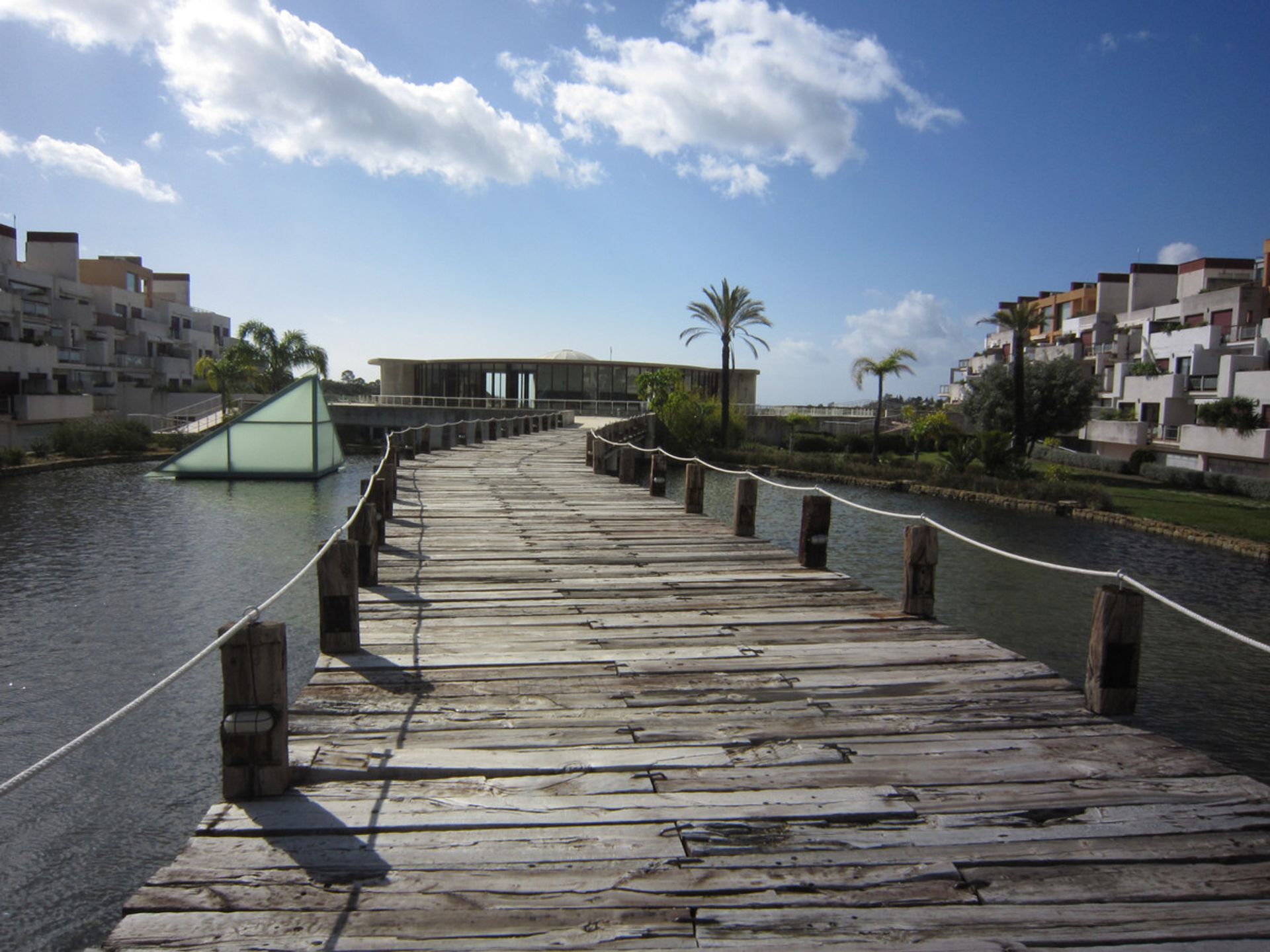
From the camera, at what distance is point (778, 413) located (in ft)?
206

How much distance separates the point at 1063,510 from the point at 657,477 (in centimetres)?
2318

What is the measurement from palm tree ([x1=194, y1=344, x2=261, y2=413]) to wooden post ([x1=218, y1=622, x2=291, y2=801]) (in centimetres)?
5740

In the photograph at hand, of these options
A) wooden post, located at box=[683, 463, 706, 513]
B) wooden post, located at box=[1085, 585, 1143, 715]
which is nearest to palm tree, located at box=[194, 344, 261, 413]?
wooden post, located at box=[683, 463, 706, 513]

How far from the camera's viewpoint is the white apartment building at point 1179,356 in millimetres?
39656

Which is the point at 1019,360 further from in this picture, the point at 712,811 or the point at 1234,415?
the point at 712,811

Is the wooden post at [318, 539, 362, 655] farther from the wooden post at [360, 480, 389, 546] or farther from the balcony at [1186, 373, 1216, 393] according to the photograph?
the balcony at [1186, 373, 1216, 393]

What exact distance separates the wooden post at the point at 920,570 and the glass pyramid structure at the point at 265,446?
31.6 metres

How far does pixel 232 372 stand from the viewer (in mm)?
58844

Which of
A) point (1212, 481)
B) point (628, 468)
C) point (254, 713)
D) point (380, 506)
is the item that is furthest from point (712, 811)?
point (1212, 481)

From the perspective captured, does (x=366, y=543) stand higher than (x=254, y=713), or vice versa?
(x=366, y=543)

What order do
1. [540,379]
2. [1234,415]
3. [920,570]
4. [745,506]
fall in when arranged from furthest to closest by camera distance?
[540,379], [1234,415], [745,506], [920,570]

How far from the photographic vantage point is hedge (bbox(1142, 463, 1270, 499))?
34906 mm

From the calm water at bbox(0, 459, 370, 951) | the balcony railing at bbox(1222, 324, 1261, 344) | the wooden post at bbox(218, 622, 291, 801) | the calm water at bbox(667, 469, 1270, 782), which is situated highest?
the balcony railing at bbox(1222, 324, 1261, 344)

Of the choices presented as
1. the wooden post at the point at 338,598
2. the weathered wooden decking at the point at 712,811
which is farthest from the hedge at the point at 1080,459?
the wooden post at the point at 338,598
